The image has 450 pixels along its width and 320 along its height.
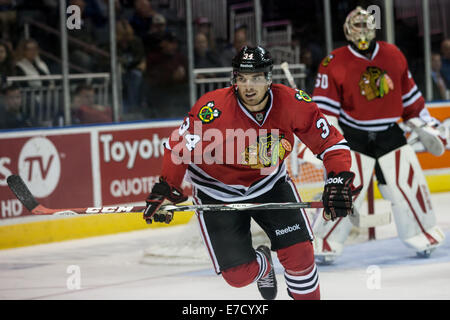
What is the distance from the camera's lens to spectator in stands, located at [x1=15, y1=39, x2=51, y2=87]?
279 inches

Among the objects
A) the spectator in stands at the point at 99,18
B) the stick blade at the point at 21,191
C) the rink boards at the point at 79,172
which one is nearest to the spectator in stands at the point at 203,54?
the rink boards at the point at 79,172

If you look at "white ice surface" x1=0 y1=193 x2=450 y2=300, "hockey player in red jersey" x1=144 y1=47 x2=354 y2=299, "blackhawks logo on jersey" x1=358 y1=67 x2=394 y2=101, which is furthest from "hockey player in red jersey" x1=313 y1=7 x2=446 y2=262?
"hockey player in red jersey" x1=144 y1=47 x2=354 y2=299

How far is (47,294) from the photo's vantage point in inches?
197

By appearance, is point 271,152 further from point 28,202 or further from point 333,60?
point 333,60

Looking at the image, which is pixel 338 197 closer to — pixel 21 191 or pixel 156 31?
pixel 21 191

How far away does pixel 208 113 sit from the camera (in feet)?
12.9

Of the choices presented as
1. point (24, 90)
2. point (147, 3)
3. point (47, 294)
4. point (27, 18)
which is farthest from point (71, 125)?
point (47, 294)

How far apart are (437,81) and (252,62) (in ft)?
18.8

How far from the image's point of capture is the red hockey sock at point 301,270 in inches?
154

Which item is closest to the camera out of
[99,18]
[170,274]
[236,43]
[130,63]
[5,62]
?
[170,274]

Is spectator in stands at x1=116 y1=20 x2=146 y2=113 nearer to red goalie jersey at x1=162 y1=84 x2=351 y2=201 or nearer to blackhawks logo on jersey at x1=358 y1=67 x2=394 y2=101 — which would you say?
blackhawks logo on jersey at x1=358 y1=67 x2=394 y2=101

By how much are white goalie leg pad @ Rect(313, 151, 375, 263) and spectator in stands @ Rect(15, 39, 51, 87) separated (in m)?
2.65

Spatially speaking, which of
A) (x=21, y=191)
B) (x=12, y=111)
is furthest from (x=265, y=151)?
(x=12, y=111)

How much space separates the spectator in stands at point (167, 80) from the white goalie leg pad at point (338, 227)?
8.37 feet
